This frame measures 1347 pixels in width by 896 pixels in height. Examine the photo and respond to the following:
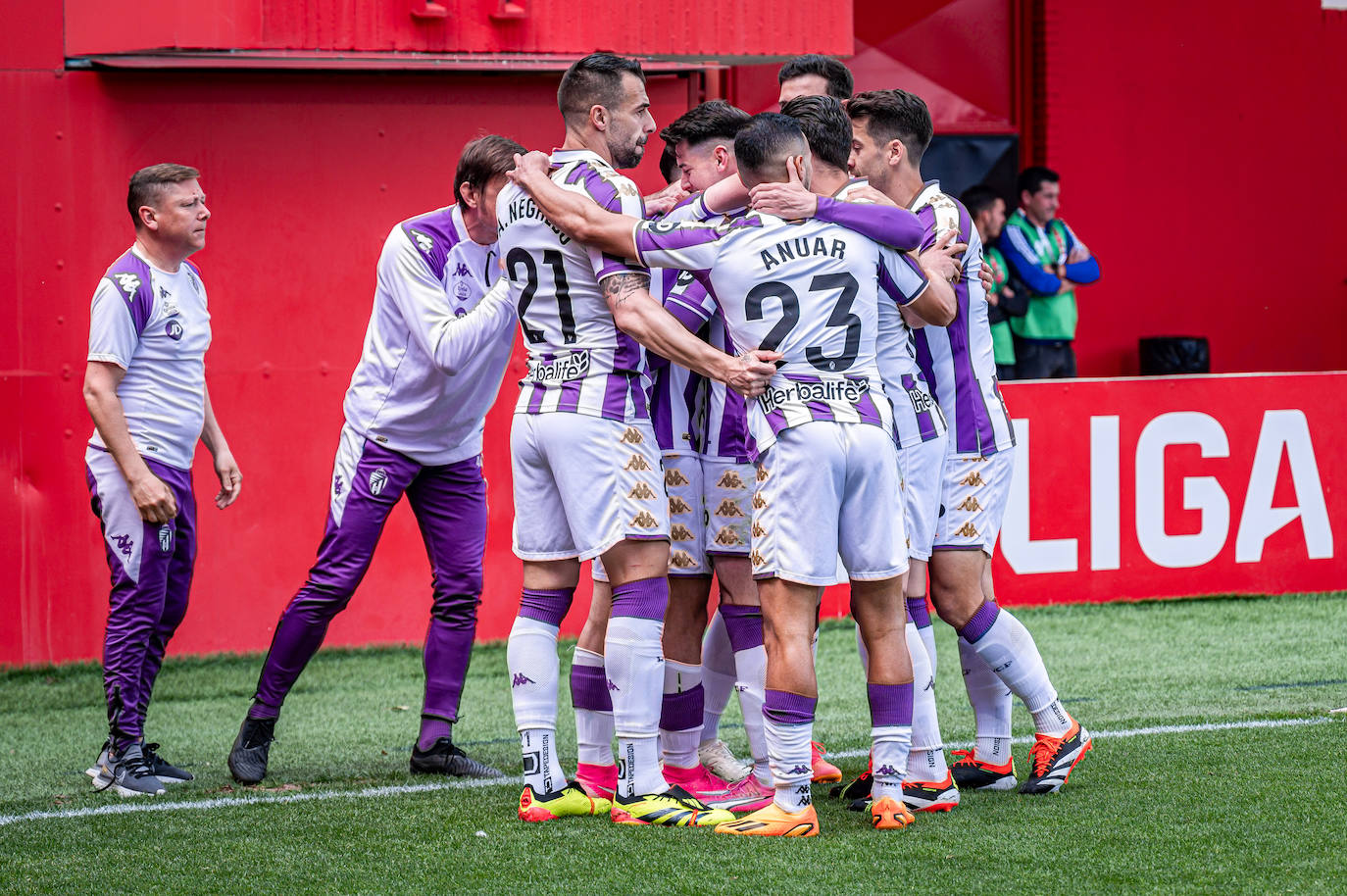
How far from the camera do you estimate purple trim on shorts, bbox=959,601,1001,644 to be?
17.4 feet

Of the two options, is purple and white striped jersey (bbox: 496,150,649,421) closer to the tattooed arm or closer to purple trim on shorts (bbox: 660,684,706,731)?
the tattooed arm

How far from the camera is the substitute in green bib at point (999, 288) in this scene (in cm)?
1108

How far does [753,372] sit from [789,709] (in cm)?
94

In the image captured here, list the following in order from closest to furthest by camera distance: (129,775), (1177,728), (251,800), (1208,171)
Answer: (251,800), (129,775), (1177,728), (1208,171)

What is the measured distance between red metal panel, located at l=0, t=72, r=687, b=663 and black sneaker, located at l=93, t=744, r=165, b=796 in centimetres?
267

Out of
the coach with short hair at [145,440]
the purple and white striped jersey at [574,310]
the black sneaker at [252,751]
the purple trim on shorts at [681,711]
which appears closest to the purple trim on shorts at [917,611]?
the purple trim on shorts at [681,711]

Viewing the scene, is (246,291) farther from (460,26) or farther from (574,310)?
(574,310)

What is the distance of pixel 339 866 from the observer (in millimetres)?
4582

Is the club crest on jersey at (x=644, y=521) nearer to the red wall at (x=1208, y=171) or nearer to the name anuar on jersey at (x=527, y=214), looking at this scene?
the name anuar on jersey at (x=527, y=214)

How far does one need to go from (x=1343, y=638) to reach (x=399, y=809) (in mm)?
5136

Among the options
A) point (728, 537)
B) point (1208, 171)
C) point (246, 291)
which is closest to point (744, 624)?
point (728, 537)

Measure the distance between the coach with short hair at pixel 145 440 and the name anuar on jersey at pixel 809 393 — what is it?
2149 mm

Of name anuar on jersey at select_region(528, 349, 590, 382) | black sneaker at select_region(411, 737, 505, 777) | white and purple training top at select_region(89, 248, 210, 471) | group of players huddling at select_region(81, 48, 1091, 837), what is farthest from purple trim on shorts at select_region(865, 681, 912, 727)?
white and purple training top at select_region(89, 248, 210, 471)

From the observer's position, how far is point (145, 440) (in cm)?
575
